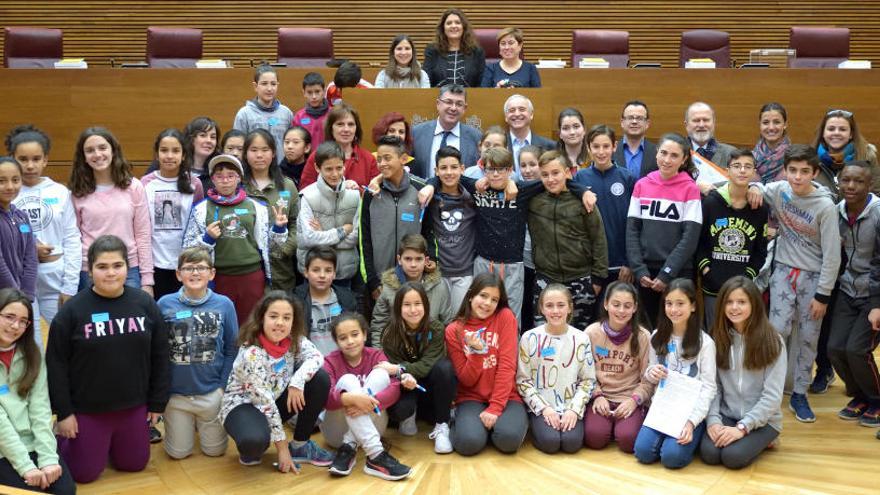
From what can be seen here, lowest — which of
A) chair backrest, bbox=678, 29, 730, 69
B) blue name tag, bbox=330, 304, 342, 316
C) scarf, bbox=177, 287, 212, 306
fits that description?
blue name tag, bbox=330, 304, 342, 316

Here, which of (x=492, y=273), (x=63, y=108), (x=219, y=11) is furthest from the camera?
(x=219, y=11)

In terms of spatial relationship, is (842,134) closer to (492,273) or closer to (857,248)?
(857,248)

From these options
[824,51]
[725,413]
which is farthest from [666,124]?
[725,413]

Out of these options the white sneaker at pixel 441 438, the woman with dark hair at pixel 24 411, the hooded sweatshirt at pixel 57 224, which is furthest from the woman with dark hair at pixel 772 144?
the woman with dark hair at pixel 24 411

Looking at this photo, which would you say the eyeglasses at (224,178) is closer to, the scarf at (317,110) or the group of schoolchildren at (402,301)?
the group of schoolchildren at (402,301)

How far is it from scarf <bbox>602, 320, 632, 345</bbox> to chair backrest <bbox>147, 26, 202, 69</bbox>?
4.79 m

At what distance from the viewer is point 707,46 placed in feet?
26.8

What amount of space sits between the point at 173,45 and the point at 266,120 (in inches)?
103

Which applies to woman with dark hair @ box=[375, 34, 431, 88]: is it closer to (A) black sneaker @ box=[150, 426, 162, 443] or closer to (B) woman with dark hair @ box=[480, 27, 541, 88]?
(B) woman with dark hair @ box=[480, 27, 541, 88]

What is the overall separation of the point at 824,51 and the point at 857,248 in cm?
429

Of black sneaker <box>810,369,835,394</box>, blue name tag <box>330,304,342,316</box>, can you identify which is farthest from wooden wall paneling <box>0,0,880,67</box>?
blue name tag <box>330,304,342,316</box>

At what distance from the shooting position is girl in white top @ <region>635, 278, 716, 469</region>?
3766 mm

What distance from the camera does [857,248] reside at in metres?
4.31

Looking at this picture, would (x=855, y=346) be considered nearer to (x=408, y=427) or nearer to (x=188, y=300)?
(x=408, y=427)
